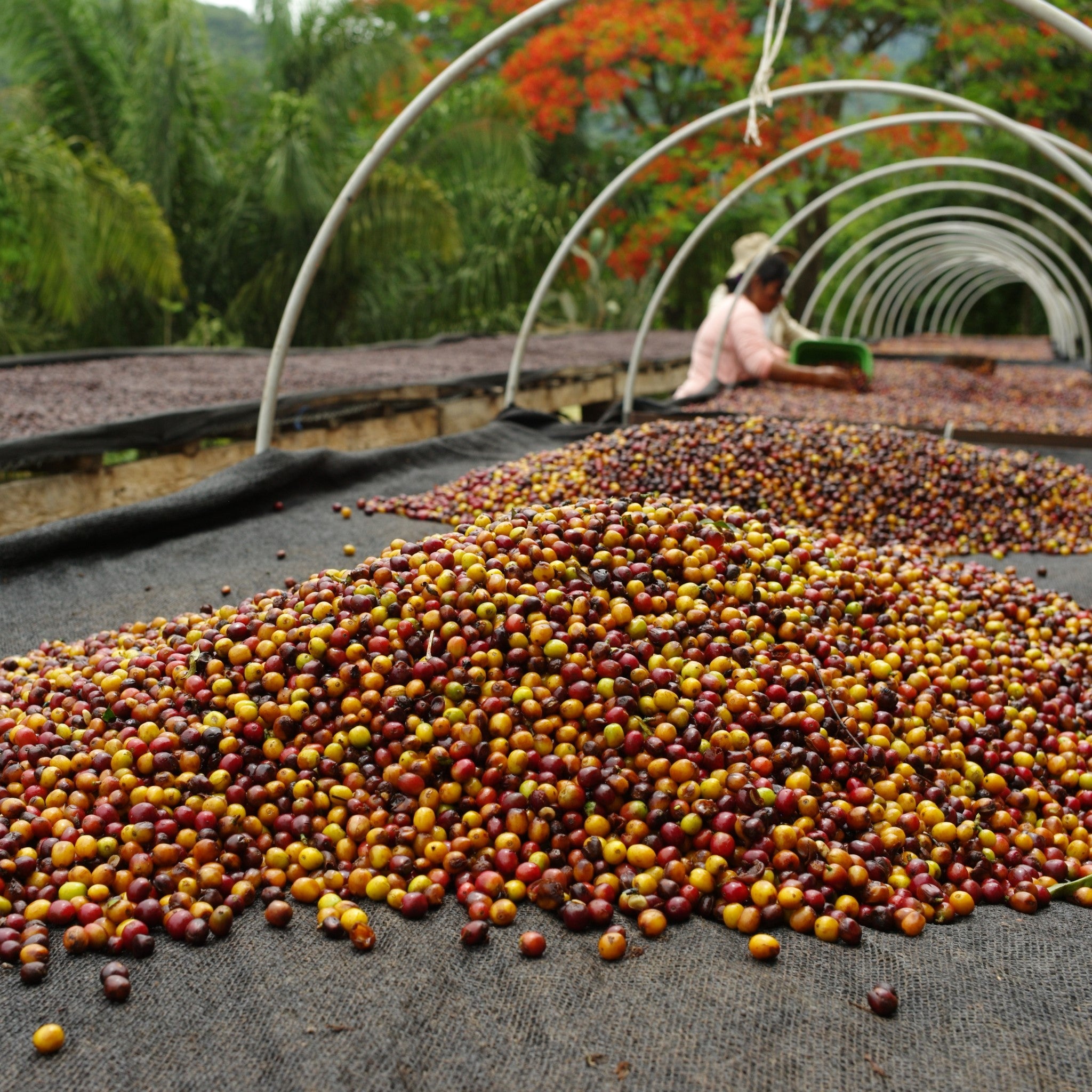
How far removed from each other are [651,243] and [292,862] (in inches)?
537

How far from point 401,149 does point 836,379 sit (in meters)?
8.54

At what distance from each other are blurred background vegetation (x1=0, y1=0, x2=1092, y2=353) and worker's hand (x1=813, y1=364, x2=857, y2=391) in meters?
5.33

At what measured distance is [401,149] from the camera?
1257cm

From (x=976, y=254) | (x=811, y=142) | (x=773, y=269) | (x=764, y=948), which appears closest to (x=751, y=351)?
(x=773, y=269)

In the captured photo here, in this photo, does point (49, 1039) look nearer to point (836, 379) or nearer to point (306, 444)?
point (306, 444)

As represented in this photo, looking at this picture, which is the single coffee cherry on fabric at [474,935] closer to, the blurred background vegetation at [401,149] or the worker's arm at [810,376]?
the worker's arm at [810,376]

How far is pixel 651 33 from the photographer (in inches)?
449

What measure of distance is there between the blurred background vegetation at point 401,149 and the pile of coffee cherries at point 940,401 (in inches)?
159

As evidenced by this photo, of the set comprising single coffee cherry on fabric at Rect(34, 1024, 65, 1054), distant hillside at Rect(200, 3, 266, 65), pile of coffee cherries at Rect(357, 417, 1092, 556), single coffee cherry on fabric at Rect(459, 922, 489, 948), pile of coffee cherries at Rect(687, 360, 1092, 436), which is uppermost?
distant hillside at Rect(200, 3, 266, 65)

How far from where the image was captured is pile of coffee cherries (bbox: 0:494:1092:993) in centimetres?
124

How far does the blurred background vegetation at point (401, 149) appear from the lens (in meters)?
9.01

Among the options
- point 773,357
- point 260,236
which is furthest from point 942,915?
point 260,236

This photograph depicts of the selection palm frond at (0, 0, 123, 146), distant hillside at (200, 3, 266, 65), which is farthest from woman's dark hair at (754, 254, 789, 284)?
distant hillside at (200, 3, 266, 65)

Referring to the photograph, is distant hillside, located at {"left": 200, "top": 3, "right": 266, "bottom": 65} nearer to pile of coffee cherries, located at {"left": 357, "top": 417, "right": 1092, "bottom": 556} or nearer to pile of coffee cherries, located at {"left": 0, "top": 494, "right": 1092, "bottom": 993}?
pile of coffee cherries, located at {"left": 357, "top": 417, "right": 1092, "bottom": 556}
